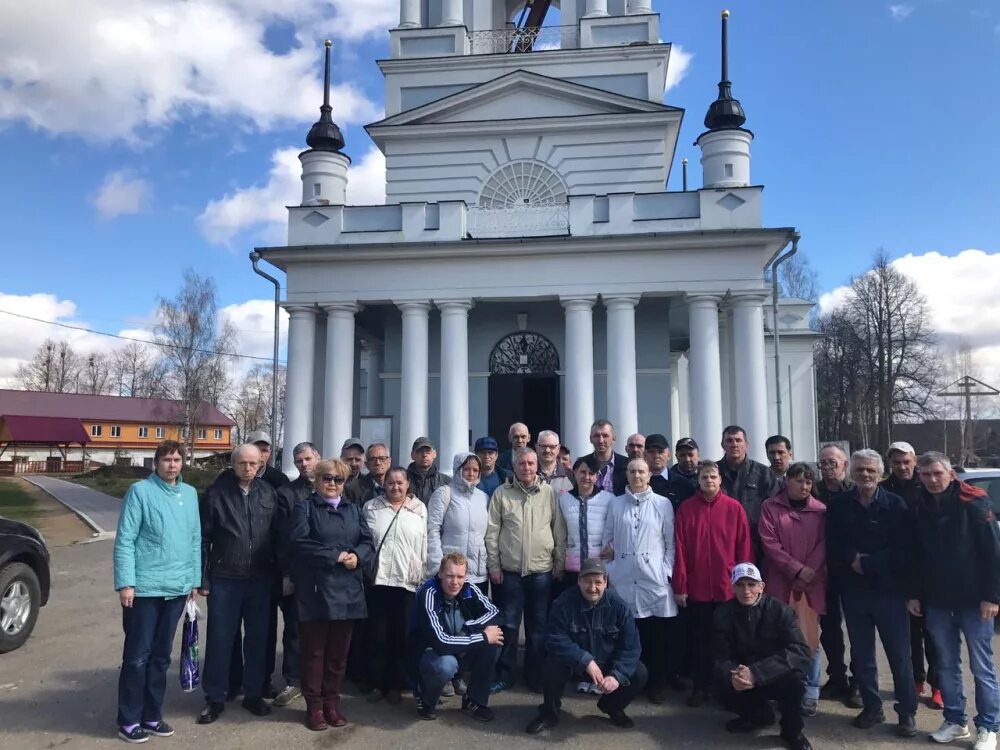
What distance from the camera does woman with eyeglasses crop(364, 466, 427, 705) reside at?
5004 mm

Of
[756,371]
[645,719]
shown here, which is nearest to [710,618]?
[645,719]

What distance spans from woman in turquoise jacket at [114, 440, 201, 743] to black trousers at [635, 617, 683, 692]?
A: 3.07m

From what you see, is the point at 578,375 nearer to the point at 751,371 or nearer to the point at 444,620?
the point at 751,371

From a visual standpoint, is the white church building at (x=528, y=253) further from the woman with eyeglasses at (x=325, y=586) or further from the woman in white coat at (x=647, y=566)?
the woman with eyeglasses at (x=325, y=586)

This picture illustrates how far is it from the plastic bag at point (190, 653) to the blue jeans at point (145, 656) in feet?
0.25

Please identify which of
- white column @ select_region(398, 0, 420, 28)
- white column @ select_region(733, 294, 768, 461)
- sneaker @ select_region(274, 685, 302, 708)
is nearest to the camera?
sneaker @ select_region(274, 685, 302, 708)

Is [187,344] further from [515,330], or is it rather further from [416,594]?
[416,594]

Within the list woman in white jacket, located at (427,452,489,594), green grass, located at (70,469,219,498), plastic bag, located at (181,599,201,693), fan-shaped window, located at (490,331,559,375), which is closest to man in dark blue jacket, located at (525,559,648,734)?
woman in white jacket, located at (427,452,489,594)

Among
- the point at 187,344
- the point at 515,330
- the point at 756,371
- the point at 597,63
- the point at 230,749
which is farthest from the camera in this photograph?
the point at 187,344

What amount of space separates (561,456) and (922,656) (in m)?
3.10

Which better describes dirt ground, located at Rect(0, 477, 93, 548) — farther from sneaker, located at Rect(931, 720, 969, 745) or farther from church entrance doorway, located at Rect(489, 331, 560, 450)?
sneaker, located at Rect(931, 720, 969, 745)

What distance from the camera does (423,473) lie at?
576cm

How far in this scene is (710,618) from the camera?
5031 millimetres

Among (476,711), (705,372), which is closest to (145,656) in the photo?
(476,711)
